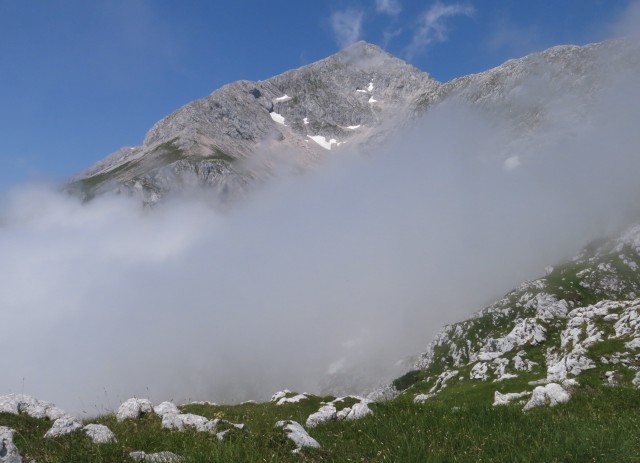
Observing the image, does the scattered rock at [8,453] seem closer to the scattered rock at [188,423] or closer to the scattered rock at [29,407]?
the scattered rock at [188,423]

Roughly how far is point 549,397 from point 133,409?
736 inches

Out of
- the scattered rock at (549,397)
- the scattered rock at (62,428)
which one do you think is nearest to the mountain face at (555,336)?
the scattered rock at (549,397)

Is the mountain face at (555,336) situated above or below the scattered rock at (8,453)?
above

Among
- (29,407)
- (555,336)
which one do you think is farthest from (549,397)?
(555,336)

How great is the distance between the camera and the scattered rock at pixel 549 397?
60.2 feet

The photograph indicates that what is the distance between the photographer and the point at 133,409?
54.0 ft

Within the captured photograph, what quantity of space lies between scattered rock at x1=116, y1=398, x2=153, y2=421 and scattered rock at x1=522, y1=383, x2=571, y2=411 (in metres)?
16.7

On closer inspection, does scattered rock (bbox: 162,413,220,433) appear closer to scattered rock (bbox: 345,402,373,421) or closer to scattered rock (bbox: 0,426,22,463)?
scattered rock (bbox: 0,426,22,463)

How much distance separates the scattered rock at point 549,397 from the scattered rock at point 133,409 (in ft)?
54.7

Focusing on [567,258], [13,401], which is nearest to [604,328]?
[13,401]

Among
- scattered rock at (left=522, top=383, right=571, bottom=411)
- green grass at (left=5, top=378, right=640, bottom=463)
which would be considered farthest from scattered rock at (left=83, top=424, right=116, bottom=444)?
scattered rock at (left=522, top=383, right=571, bottom=411)

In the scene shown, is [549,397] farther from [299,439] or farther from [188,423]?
[188,423]

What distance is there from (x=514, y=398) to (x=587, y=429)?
83.2ft

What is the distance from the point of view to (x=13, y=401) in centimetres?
1527
